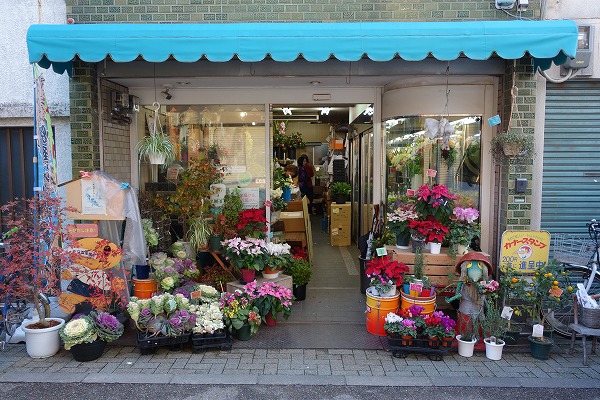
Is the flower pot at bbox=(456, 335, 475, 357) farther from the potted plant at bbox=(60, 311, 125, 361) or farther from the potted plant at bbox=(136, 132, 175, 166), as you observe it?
the potted plant at bbox=(136, 132, 175, 166)

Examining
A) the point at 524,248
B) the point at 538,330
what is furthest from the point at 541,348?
the point at 524,248

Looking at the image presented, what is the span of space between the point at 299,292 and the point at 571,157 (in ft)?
13.8

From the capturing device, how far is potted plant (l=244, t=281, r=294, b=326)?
18.4 feet

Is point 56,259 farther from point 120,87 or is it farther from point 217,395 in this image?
point 120,87

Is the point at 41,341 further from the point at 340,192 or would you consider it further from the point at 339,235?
the point at 340,192

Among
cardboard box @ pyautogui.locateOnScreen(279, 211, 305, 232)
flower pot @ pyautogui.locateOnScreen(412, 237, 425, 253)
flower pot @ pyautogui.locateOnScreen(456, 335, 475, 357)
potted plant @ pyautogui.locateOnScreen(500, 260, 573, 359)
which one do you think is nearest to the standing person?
cardboard box @ pyautogui.locateOnScreen(279, 211, 305, 232)

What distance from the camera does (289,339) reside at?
560 centimetres

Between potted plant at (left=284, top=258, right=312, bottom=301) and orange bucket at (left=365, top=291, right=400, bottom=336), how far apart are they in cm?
136

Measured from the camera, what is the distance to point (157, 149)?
21.7 ft

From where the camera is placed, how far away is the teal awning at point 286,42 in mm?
5008

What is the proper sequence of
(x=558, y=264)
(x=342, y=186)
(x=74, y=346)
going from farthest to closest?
(x=342, y=186), (x=558, y=264), (x=74, y=346)

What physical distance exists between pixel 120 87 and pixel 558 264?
6.53 m

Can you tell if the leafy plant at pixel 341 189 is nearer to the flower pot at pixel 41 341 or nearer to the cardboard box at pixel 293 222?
the cardboard box at pixel 293 222

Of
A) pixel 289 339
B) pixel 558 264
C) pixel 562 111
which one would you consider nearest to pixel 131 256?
pixel 289 339
